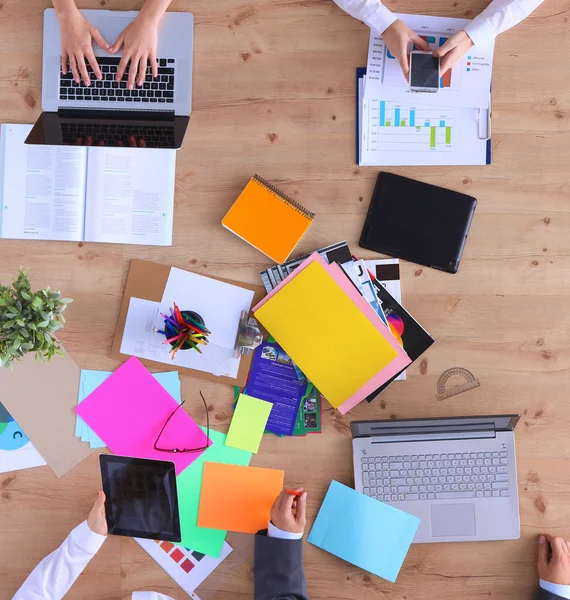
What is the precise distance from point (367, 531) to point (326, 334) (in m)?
0.46

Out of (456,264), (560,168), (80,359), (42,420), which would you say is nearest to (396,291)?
(456,264)

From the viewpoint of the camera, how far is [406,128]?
52.9 inches

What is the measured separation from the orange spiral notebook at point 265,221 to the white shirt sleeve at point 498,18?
0.57 metres

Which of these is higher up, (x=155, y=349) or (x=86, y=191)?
(x=86, y=191)

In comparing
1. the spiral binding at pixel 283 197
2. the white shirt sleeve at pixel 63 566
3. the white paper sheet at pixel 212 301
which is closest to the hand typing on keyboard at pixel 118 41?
the spiral binding at pixel 283 197

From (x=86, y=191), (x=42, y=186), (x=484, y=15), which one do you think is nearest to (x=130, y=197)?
(x=86, y=191)

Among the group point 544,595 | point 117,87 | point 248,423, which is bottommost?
point 544,595

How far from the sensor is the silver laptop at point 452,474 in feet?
4.34

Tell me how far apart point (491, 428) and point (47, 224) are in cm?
114

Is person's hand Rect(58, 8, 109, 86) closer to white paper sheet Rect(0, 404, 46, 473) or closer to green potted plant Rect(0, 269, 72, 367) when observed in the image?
green potted plant Rect(0, 269, 72, 367)

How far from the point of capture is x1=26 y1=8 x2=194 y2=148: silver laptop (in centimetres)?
133

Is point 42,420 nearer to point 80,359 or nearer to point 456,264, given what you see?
point 80,359

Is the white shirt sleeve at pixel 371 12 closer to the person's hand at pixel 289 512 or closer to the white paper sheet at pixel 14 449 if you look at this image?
the person's hand at pixel 289 512

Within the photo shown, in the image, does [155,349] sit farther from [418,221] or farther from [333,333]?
[418,221]
